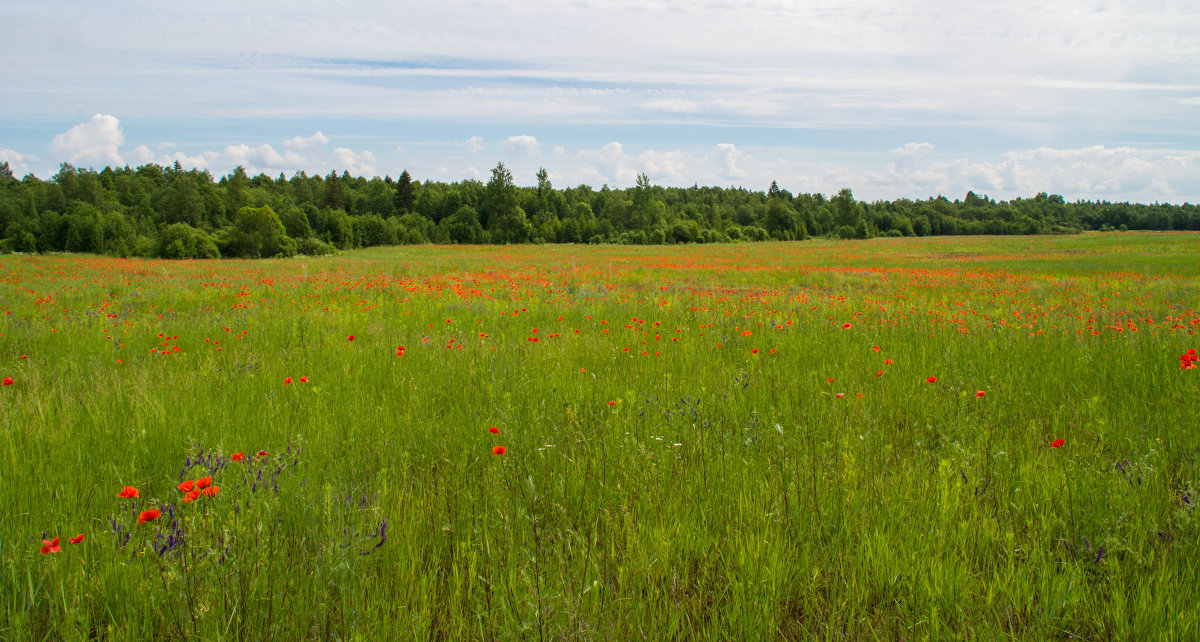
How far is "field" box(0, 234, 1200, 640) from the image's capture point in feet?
6.14

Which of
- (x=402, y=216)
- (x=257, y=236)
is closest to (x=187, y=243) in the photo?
(x=257, y=236)

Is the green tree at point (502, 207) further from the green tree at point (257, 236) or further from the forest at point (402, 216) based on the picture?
the green tree at point (257, 236)

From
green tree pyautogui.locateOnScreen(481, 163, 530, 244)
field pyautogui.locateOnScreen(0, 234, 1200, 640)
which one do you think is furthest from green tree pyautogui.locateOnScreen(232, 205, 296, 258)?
field pyautogui.locateOnScreen(0, 234, 1200, 640)

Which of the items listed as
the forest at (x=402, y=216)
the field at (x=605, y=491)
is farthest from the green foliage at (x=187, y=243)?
the field at (x=605, y=491)

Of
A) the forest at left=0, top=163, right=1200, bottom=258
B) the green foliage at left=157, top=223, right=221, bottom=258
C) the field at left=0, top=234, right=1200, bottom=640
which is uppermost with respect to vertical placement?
the forest at left=0, top=163, right=1200, bottom=258

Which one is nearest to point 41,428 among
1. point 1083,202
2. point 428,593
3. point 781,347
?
point 428,593

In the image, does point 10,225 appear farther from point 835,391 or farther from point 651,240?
point 835,391

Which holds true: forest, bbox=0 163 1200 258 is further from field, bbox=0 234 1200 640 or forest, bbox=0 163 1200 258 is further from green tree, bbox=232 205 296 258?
field, bbox=0 234 1200 640

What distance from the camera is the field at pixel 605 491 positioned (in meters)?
1.87

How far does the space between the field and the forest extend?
47.3 m

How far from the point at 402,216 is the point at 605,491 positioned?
96.9m

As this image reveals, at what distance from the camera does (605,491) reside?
8.85 feet

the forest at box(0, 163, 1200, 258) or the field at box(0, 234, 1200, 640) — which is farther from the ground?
the forest at box(0, 163, 1200, 258)

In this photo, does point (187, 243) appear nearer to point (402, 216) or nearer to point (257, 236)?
point (257, 236)
